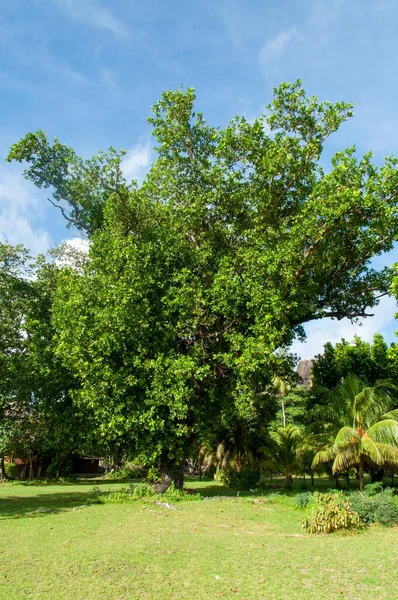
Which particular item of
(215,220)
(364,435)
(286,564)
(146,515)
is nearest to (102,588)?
(286,564)

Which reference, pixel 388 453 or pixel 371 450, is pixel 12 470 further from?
pixel 388 453

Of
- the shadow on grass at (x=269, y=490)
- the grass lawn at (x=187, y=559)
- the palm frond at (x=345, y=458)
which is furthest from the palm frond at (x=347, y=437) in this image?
the grass lawn at (x=187, y=559)

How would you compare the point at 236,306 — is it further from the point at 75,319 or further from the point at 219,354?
the point at 75,319

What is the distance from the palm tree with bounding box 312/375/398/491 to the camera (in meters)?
15.3

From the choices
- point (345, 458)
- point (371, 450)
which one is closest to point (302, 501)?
point (345, 458)

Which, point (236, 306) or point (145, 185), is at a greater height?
point (145, 185)

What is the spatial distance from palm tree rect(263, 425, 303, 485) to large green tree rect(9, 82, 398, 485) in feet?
13.5

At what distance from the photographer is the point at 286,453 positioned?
22.0 metres

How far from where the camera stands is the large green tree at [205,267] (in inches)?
631

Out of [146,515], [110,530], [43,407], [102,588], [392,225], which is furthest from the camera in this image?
[43,407]

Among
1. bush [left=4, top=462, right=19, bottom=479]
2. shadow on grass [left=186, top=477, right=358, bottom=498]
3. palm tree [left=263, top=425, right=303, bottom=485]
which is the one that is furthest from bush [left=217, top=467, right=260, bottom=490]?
bush [left=4, top=462, right=19, bottom=479]

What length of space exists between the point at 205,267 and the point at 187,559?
11.7 m

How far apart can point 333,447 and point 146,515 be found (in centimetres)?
699

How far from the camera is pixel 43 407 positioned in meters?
19.0
